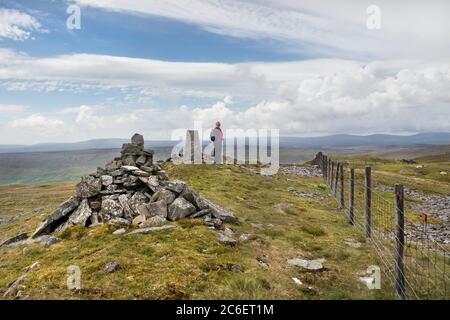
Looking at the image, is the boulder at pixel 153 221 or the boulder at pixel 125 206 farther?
the boulder at pixel 125 206

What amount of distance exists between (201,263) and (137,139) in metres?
17.0

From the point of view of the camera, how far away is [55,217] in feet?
75.2

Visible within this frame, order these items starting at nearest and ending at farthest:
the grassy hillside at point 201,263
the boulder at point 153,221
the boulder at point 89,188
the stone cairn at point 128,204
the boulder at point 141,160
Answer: the grassy hillside at point 201,263 → the boulder at point 153,221 → the stone cairn at point 128,204 → the boulder at point 89,188 → the boulder at point 141,160

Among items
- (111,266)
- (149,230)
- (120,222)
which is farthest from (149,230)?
(111,266)

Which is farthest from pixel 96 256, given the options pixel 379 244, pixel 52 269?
pixel 379 244

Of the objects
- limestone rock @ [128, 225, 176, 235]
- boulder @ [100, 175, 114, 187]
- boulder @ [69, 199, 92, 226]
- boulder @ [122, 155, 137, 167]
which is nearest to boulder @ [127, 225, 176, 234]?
limestone rock @ [128, 225, 176, 235]

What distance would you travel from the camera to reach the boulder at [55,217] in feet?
73.2

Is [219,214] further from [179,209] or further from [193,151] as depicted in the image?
[193,151]

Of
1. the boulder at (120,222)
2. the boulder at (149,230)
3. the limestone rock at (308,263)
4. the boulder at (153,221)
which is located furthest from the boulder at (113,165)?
the limestone rock at (308,263)

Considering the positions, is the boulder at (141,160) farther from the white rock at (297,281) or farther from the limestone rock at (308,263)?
the white rock at (297,281)

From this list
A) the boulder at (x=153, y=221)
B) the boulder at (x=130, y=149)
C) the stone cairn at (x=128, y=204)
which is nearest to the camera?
the boulder at (x=153, y=221)

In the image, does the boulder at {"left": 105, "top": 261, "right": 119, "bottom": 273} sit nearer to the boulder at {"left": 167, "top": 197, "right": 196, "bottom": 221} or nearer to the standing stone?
the boulder at {"left": 167, "top": 197, "right": 196, "bottom": 221}

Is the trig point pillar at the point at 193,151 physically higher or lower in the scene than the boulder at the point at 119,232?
higher

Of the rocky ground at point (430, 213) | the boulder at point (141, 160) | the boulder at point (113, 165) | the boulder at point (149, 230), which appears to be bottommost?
the rocky ground at point (430, 213)
